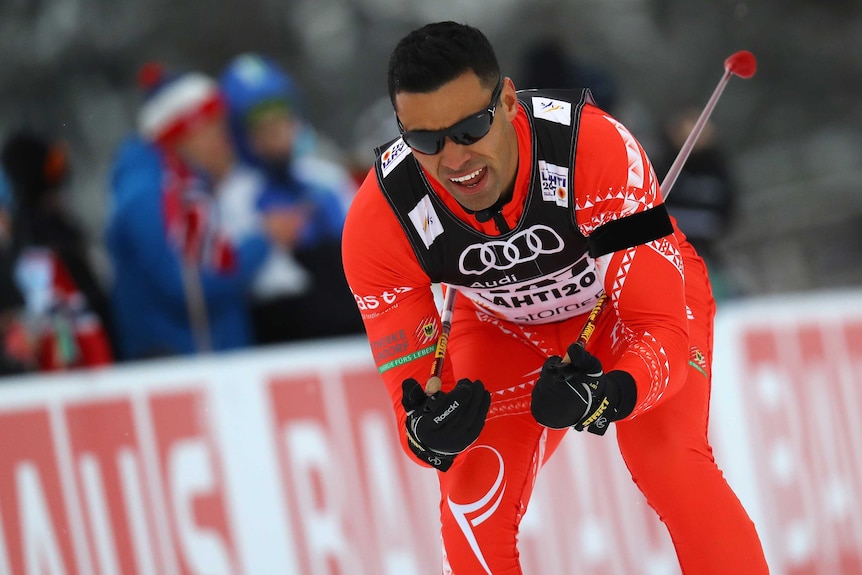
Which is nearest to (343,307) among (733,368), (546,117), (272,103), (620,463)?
(272,103)

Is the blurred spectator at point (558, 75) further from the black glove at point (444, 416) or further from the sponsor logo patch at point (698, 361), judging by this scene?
the black glove at point (444, 416)

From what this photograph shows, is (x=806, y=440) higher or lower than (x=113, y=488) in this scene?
lower

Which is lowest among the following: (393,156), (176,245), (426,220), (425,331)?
(425,331)

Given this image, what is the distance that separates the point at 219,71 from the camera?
7363 mm

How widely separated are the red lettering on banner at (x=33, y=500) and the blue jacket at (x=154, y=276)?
2.70ft

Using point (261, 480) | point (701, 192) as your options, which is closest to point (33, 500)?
point (261, 480)

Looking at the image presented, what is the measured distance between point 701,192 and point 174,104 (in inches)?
119

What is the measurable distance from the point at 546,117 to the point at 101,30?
4250mm

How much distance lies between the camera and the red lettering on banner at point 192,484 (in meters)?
5.27

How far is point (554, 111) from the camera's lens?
A: 376cm

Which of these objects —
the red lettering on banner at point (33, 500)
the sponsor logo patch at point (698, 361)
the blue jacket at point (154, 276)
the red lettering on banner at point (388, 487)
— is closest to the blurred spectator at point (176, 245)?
the blue jacket at point (154, 276)

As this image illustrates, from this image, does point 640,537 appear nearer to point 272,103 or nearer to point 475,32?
point 272,103

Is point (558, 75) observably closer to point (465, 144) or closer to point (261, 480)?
point (261, 480)

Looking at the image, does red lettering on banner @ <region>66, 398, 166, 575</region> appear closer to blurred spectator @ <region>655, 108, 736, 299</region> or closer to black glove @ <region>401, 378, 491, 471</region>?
black glove @ <region>401, 378, 491, 471</region>
